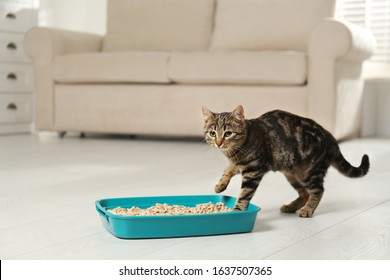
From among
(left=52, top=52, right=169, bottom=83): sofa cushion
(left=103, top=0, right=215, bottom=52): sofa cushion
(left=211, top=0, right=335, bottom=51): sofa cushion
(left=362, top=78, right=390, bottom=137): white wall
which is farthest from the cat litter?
(left=362, top=78, right=390, bottom=137): white wall

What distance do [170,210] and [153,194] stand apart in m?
0.49

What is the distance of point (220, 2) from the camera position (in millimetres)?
4539

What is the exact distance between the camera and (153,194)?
2090mm

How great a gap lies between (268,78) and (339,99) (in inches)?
17.7

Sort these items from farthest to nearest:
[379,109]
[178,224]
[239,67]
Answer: [379,109] → [239,67] → [178,224]

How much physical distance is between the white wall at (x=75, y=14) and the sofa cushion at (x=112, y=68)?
1.29 m

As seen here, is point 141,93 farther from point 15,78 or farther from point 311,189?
point 311,189

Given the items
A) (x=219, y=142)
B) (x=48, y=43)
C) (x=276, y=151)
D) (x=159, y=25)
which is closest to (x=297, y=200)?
(x=276, y=151)

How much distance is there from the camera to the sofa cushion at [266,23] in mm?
4125

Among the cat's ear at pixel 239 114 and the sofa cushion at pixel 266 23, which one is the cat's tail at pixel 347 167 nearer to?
the cat's ear at pixel 239 114

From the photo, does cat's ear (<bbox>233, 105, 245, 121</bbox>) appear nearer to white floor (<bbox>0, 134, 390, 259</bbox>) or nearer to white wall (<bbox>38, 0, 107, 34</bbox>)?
white floor (<bbox>0, 134, 390, 259</bbox>)

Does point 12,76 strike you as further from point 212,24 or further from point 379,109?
point 379,109

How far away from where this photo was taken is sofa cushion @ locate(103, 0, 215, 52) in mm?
4562
